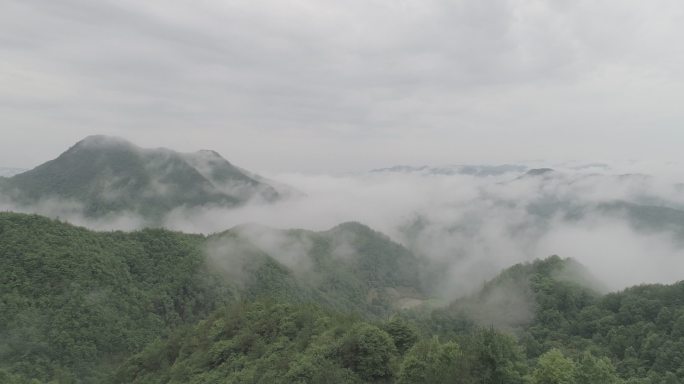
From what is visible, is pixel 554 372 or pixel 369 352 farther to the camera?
pixel 369 352

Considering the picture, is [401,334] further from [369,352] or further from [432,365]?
[432,365]

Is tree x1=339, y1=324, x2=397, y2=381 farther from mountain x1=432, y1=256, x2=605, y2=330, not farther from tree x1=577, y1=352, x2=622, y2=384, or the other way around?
mountain x1=432, y1=256, x2=605, y2=330

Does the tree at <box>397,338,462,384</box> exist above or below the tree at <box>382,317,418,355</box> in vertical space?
above

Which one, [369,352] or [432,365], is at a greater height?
[432,365]

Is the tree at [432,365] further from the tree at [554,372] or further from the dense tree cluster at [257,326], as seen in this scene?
the tree at [554,372]

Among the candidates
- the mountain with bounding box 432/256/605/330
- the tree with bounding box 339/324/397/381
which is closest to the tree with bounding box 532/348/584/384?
the tree with bounding box 339/324/397/381

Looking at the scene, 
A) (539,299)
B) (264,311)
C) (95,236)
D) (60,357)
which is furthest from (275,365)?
(95,236)

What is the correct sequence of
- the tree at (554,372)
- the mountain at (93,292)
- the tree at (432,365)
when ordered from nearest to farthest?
the tree at (554,372) → the tree at (432,365) → the mountain at (93,292)

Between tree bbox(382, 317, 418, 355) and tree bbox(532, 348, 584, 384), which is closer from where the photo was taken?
tree bbox(532, 348, 584, 384)

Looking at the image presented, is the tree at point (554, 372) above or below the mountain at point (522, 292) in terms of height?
above

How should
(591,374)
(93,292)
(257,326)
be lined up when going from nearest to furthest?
(591,374) < (257,326) < (93,292)

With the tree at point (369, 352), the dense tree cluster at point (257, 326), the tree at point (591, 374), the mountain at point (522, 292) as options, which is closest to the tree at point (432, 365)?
the dense tree cluster at point (257, 326)

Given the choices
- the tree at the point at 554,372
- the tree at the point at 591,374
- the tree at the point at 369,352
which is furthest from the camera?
the tree at the point at 369,352

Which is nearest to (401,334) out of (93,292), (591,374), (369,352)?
(369,352)
